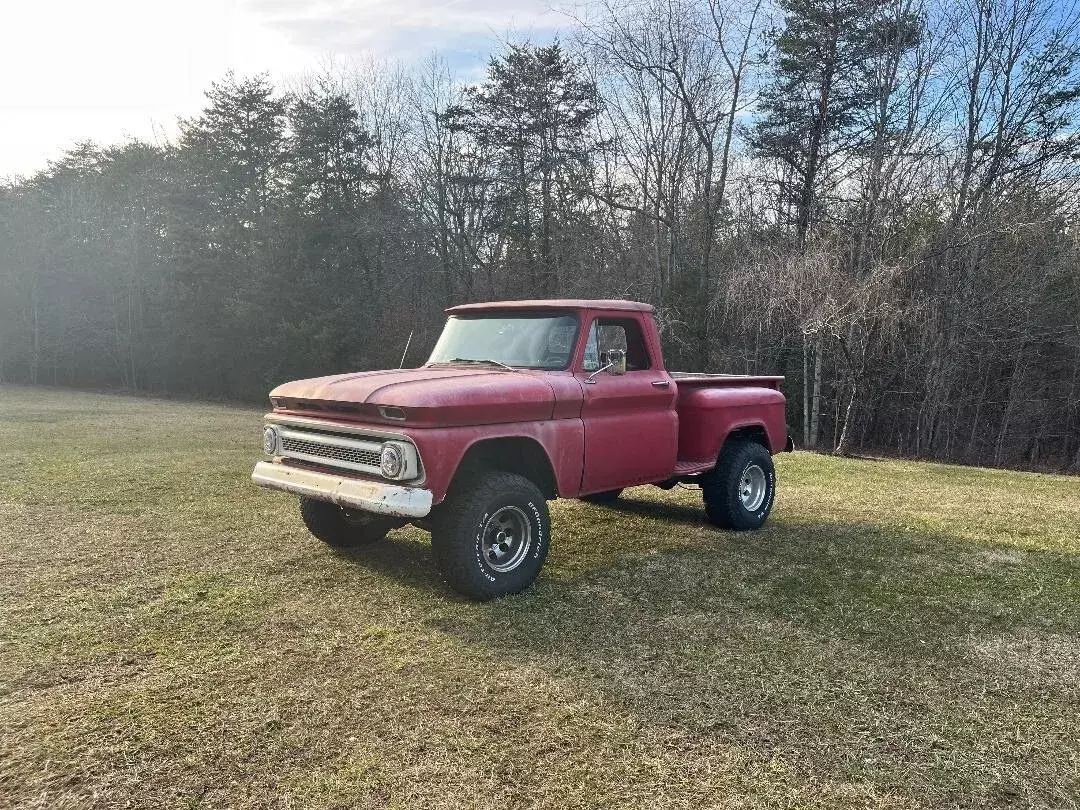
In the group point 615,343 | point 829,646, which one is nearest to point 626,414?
point 615,343

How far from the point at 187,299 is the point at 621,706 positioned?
3302 cm

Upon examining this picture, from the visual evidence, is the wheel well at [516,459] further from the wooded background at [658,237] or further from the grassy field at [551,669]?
the wooded background at [658,237]

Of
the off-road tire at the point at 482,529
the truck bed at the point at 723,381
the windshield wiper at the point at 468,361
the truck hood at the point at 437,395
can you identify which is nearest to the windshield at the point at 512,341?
the windshield wiper at the point at 468,361

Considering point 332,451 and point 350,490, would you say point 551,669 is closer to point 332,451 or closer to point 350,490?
point 350,490

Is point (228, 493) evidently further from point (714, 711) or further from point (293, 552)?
point (714, 711)

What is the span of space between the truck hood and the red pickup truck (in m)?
0.01

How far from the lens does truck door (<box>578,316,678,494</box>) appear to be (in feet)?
17.0

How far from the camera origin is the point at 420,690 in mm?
3439

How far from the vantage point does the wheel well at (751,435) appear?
666cm

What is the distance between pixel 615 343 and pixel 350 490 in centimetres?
247

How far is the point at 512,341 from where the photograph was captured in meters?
5.44

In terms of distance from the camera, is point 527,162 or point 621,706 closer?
point 621,706

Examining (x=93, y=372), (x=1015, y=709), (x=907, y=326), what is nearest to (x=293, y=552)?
(x=1015, y=709)

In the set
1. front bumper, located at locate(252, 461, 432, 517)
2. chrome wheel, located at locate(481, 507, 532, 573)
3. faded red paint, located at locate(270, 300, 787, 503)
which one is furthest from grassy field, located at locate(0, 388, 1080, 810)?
faded red paint, located at locate(270, 300, 787, 503)
